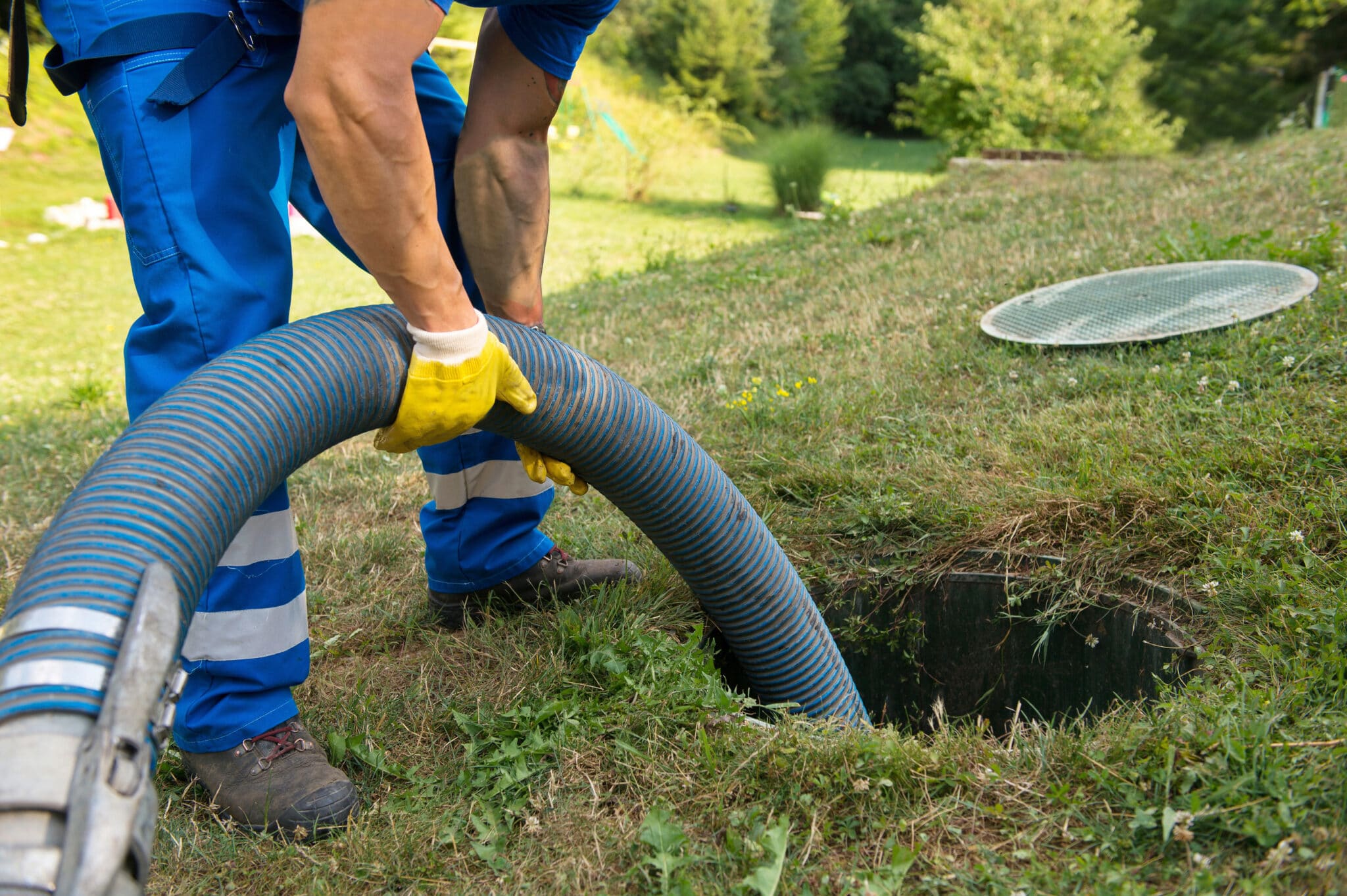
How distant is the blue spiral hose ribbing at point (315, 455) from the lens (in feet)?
3.95

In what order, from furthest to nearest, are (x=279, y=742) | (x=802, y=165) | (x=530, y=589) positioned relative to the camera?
(x=802, y=165) < (x=530, y=589) < (x=279, y=742)

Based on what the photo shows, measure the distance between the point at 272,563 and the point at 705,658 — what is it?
0.86 m

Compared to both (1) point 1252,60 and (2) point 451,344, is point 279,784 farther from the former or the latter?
(1) point 1252,60

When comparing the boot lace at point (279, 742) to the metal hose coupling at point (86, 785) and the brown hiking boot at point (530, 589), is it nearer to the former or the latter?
the brown hiking boot at point (530, 589)

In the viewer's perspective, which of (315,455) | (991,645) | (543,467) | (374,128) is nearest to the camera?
(374,128)

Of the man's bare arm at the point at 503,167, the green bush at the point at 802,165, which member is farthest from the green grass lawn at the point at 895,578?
the green bush at the point at 802,165

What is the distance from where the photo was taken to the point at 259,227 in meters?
1.81

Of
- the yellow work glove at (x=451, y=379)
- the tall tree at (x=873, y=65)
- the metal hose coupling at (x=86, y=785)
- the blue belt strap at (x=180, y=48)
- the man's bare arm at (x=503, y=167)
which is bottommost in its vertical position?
the tall tree at (x=873, y=65)

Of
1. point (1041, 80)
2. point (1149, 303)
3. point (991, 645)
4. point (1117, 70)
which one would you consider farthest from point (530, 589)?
point (1117, 70)

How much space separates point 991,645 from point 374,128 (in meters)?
1.91

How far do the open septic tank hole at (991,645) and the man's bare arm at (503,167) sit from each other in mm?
1074

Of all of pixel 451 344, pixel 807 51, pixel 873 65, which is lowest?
pixel 873 65

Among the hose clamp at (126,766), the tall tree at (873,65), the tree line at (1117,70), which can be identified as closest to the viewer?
the hose clamp at (126,766)

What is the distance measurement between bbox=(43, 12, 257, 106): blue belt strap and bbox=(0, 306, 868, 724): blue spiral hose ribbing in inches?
18.3
